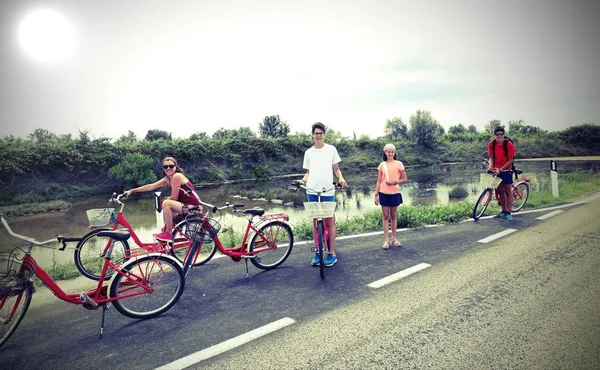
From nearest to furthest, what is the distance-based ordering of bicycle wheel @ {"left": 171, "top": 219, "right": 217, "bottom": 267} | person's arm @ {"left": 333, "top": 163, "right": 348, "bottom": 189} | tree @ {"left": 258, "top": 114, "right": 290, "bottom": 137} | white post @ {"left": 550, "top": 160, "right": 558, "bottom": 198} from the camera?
1. person's arm @ {"left": 333, "top": 163, "right": 348, "bottom": 189}
2. bicycle wheel @ {"left": 171, "top": 219, "right": 217, "bottom": 267}
3. white post @ {"left": 550, "top": 160, "right": 558, "bottom": 198}
4. tree @ {"left": 258, "top": 114, "right": 290, "bottom": 137}

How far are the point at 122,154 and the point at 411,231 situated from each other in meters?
27.9

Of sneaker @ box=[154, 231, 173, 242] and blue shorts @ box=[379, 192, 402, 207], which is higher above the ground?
blue shorts @ box=[379, 192, 402, 207]

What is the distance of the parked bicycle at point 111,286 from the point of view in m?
3.33

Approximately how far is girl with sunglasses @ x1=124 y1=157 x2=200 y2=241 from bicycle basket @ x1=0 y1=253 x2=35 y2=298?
82.5 inches

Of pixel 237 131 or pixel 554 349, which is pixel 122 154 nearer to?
pixel 554 349

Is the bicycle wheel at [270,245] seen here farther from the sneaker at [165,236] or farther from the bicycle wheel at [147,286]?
the sneaker at [165,236]

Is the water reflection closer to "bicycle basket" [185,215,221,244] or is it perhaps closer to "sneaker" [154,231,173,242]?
"sneaker" [154,231,173,242]

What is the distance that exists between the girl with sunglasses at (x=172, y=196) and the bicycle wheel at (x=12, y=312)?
2087 mm

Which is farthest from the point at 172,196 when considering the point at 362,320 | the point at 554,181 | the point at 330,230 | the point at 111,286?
the point at 554,181

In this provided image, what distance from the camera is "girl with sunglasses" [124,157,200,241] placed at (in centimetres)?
546

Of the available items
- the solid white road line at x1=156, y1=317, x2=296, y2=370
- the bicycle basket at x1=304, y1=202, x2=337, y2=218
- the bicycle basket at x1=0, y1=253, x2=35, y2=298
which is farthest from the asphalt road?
the bicycle basket at x1=304, y1=202, x2=337, y2=218

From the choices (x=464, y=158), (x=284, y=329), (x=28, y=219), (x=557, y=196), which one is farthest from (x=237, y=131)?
(x=284, y=329)

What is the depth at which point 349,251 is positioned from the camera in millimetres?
5988

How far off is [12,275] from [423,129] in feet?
200
